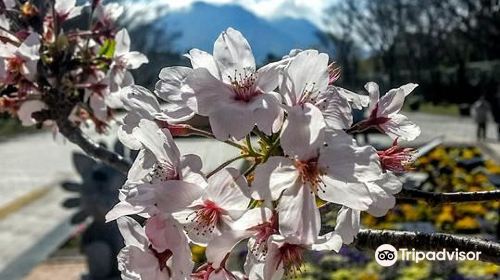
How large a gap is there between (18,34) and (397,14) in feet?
90.1

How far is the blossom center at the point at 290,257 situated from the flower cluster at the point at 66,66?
0.73m

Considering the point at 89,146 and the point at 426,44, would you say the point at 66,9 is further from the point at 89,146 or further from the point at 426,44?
the point at 426,44

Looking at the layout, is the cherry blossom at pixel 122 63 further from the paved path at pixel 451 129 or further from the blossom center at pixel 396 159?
the paved path at pixel 451 129

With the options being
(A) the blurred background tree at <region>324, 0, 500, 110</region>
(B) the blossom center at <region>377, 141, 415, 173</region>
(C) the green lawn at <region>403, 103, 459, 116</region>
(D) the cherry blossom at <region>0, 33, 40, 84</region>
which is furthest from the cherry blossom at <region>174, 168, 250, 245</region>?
(A) the blurred background tree at <region>324, 0, 500, 110</region>

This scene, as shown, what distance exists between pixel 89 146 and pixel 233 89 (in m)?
0.85

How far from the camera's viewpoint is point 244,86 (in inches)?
23.4

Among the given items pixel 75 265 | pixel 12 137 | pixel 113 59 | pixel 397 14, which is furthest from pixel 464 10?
pixel 113 59

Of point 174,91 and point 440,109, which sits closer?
point 174,91

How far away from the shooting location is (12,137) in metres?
18.2

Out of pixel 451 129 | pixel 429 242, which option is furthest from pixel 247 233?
pixel 451 129

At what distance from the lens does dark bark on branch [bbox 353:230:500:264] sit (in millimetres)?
677

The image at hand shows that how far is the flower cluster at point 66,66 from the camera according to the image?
1271 millimetres

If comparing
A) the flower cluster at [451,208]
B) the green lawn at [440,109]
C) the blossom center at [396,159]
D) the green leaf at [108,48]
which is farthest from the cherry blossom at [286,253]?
the green lawn at [440,109]

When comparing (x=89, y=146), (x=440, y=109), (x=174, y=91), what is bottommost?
(x=440, y=109)
